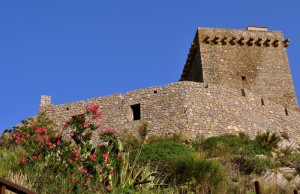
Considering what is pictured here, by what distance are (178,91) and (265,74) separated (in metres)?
7.46

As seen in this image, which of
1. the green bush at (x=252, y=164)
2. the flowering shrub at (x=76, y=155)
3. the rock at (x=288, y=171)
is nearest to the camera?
the flowering shrub at (x=76, y=155)

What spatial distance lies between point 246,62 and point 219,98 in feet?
18.9

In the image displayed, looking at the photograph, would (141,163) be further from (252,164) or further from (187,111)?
(187,111)

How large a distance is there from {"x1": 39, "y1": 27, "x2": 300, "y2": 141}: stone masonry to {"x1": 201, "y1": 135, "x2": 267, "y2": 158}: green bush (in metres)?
1.26

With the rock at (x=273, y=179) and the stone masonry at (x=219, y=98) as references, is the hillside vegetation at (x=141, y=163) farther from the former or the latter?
the stone masonry at (x=219, y=98)

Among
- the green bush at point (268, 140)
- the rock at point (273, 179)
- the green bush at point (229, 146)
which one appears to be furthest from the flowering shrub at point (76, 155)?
the green bush at point (268, 140)

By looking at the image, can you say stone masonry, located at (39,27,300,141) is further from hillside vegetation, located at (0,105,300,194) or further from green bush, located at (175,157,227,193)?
green bush, located at (175,157,227,193)

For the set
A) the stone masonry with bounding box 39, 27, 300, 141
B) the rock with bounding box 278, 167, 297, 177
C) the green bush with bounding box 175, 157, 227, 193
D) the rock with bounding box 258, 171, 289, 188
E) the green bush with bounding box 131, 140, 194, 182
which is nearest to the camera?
the green bush with bounding box 175, 157, 227, 193

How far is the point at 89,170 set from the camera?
409 inches

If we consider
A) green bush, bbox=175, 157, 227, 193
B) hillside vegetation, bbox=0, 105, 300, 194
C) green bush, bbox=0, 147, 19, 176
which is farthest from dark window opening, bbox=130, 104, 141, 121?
green bush, bbox=0, 147, 19, 176

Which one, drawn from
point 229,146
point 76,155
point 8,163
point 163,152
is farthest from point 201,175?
point 8,163

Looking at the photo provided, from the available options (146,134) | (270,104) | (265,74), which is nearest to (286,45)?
(265,74)

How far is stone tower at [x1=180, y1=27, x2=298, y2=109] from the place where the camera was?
2477 centimetres

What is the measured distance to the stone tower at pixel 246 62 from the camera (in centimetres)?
2477
